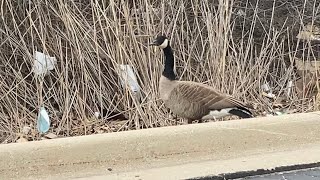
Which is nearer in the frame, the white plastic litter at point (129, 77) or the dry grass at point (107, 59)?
the dry grass at point (107, 59)

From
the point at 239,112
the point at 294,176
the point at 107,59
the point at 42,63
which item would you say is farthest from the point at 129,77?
the point at 294,176

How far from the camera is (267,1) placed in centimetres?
641

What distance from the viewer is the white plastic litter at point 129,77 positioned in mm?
4895

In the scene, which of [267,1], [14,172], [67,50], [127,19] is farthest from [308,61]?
[14,172]

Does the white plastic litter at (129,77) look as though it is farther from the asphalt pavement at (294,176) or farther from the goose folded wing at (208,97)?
the asphalt pavement at (294,176)

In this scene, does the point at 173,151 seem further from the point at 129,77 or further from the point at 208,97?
the point at 129,77

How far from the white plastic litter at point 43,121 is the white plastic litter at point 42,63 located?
0.32 m

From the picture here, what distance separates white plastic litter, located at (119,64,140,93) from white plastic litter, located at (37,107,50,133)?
63cm

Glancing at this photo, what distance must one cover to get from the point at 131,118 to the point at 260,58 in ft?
4.11

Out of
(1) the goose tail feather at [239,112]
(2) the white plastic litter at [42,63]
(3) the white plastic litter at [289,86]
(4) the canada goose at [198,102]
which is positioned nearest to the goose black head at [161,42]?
(4) the canada goose at [198,102]

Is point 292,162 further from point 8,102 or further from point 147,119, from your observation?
point 8,102

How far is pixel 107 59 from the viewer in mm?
5051

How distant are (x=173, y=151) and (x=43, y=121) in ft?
4.23

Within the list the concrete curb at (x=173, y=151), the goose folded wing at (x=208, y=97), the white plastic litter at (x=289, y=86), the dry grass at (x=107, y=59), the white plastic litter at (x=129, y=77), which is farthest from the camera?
the white plastic litter at (x=289, y=86)
